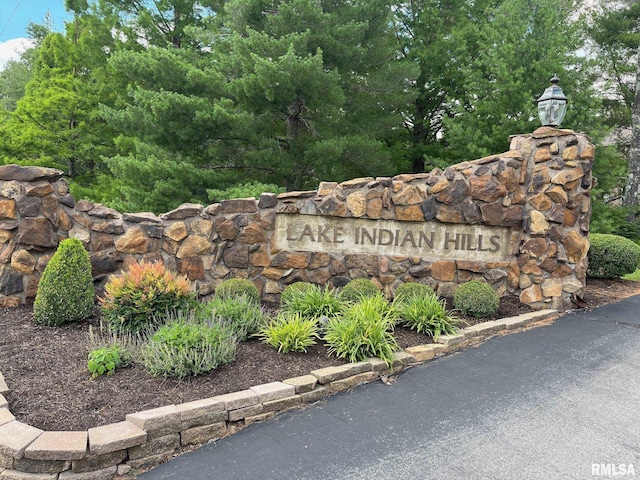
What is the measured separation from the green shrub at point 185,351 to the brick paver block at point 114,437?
26.6 inches

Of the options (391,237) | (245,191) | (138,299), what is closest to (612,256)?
(391,237)

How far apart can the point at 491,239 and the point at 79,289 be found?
521cm

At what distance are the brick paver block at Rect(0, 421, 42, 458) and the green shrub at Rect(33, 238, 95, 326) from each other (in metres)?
1.90

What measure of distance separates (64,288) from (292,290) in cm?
245

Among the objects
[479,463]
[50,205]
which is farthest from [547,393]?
[50,205]

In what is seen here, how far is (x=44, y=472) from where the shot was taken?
2518 mm

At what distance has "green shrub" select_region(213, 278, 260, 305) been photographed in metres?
5.05

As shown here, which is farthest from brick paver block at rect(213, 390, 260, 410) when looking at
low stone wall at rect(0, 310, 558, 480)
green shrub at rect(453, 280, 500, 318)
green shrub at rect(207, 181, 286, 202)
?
green shrub at rect(207, 181, 286, 202)

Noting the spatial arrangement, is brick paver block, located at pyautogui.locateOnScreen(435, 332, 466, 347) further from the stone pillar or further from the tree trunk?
the tree trunk

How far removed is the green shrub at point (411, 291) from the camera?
533cm

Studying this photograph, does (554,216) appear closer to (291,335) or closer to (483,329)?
(483,329)

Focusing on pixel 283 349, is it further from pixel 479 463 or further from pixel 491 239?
pixel 491 239

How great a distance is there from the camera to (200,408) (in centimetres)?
299

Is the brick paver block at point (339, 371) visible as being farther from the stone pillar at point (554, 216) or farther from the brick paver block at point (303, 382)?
the stone pillar at point (554, 216)
